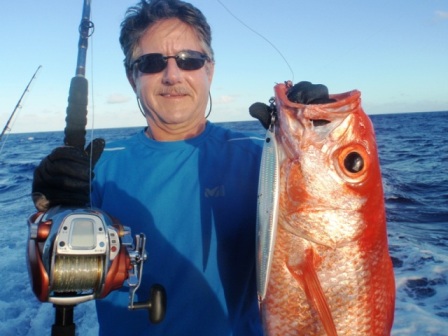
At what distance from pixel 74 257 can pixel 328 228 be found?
0.98m

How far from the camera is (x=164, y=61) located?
8.01 feet

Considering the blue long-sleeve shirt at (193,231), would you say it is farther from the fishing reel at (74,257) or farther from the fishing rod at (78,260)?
the fishing reel at (74,257)

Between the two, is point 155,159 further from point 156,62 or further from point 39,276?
point 39,276

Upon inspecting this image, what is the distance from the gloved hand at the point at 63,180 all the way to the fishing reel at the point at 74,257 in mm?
234

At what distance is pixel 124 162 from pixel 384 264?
153 centimetres

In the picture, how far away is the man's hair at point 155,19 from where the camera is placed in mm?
2484

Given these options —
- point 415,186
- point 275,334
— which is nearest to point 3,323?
point 275,334

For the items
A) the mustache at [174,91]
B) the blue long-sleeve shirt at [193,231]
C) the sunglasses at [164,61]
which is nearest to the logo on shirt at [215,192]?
the blue long-sleeve shirt at [193,231]

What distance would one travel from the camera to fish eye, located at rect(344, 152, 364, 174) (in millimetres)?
1618

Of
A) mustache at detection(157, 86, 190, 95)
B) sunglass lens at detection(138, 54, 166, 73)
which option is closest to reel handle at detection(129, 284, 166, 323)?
mustache at detection(157, 86, 190, 95)

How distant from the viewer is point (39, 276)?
1.58 m

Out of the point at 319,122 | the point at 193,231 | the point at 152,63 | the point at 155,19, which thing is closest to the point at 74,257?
the point at 193,231

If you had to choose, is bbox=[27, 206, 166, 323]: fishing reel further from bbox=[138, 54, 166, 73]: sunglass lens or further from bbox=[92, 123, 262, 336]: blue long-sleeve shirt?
bbox=[138, 54, 166, 73]: sunglass lens

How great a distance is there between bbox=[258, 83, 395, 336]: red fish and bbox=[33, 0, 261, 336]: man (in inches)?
18.2
